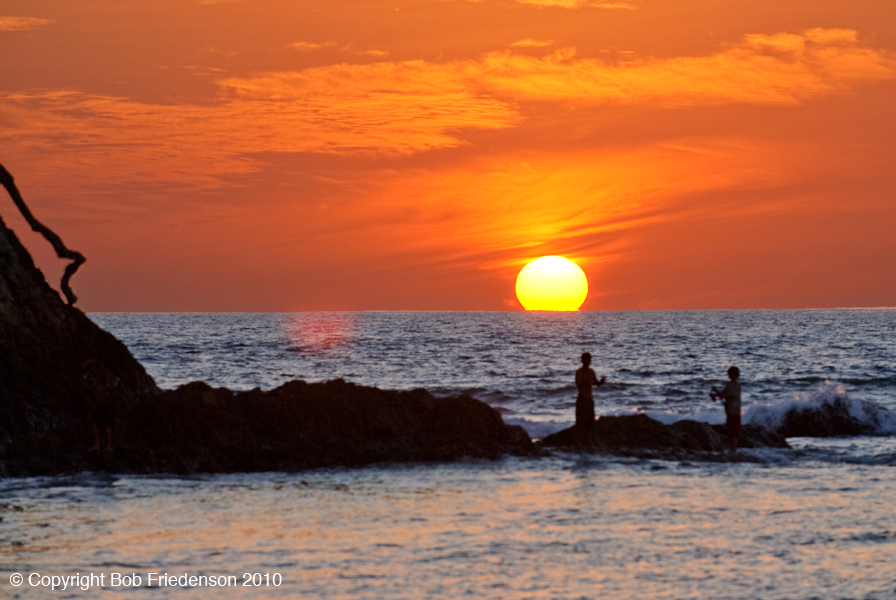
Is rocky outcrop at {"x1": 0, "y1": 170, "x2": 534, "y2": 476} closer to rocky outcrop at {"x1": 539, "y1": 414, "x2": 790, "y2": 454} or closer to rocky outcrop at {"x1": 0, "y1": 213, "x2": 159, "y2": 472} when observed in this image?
rocky outcrop at {"x1": 0, "y1": 213, "x2": 159, "y2": 472}

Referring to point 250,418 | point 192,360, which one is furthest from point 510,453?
point 192,360

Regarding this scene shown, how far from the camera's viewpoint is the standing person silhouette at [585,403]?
18.3m

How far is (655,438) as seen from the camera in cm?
1923

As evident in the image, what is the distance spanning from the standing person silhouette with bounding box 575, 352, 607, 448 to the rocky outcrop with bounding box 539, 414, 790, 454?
0.35 m

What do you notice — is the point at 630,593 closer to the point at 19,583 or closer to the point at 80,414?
the point at 19,583

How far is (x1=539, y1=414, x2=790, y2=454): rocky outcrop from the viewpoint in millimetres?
19000

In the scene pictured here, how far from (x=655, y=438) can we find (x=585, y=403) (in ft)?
6.12

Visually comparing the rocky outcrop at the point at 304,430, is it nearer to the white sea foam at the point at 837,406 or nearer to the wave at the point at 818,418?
the wave at the point at 818,418

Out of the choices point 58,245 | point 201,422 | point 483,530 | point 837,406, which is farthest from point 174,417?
point 837,406

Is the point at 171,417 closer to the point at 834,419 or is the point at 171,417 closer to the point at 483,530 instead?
the point at 483,530

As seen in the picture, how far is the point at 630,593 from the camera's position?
8984mm

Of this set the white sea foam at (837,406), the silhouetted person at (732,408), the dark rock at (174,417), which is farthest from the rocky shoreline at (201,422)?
the white sea foam at (837,406)

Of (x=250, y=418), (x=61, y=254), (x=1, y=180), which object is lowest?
(x=250, y=418)

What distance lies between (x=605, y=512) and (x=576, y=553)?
2.39 m
